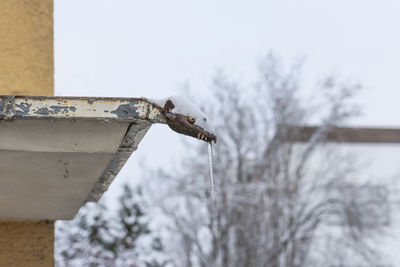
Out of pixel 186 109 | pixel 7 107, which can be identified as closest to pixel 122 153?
pixel 186 109

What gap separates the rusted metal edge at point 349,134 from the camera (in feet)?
73.7

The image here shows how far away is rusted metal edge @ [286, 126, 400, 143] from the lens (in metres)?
22.5

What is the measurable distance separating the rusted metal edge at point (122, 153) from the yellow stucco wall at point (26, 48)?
73cm

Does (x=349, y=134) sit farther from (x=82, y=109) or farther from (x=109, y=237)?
(x=82, y=109)

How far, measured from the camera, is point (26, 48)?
464 centimetres

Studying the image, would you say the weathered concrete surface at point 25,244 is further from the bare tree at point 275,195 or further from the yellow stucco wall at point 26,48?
the bare tree at point 275,195

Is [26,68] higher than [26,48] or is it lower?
lower

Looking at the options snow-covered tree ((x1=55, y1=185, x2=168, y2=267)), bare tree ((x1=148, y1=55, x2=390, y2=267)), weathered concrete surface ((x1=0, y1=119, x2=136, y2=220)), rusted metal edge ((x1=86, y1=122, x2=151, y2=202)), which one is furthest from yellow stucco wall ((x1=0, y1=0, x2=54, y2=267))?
bare tree ((x1=148, y1=55, x2=390, y2=267))

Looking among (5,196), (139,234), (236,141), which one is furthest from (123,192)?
(5,196)

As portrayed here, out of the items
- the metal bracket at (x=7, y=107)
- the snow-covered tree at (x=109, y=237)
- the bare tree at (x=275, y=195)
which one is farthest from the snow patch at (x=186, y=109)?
the bare tree at (x=275, y=195)

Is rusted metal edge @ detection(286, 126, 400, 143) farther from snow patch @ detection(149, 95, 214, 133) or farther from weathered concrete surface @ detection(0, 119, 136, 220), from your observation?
snow patch @ detection(149, 95, 214, 133)

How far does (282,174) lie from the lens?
2156cm

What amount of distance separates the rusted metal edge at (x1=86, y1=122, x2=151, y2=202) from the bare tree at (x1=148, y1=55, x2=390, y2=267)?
15480mm

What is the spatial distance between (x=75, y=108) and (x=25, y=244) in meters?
1.86
